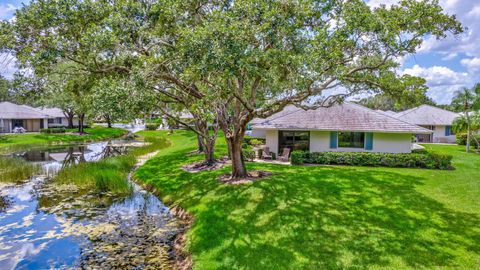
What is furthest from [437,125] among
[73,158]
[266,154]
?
[73,158]

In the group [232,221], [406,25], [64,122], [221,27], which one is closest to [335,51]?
[406,25]

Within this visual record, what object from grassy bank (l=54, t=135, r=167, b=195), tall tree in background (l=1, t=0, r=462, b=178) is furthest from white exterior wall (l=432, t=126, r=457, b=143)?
grassy bank (l=54, t=135, r=167, b=195)

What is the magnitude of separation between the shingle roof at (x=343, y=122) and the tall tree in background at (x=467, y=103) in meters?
10.9

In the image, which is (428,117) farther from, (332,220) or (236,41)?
(236,41)

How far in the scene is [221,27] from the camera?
961cm

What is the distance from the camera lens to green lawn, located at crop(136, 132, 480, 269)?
8.49m

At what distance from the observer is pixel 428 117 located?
39125 mm

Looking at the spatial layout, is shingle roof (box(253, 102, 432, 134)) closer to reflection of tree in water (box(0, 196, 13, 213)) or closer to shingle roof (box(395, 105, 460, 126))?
reflection of tree in water (box(0, 196, 13, 213))

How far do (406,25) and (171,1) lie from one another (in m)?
8.75

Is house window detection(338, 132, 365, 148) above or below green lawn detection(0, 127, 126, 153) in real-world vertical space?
above

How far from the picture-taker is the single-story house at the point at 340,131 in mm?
22578

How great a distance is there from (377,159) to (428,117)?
23.8m

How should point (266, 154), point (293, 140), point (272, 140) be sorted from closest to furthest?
point (266, 154), point (293, 140), point (272, 140)

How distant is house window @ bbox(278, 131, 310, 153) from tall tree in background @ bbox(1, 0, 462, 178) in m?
9.10
